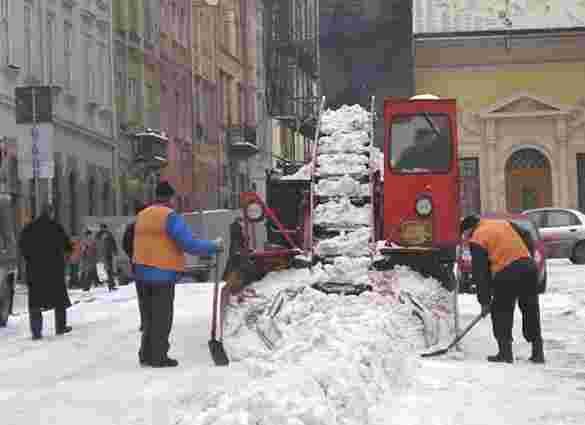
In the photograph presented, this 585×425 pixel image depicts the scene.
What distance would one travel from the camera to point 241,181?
58781 millimetres

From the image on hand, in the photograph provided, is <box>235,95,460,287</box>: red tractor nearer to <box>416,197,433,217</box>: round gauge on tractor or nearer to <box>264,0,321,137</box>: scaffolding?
<box>416,197,433,217</box>: round gauge on tractor

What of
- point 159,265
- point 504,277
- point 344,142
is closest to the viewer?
point 159,265

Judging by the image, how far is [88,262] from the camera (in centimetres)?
3017

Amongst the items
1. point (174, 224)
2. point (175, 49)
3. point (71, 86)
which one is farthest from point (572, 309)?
point (175, 49)

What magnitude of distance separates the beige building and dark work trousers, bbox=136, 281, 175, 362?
127 ft

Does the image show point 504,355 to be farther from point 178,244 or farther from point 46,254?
point 46,254

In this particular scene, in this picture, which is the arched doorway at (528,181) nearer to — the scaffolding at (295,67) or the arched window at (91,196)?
the arched window at (91,196)

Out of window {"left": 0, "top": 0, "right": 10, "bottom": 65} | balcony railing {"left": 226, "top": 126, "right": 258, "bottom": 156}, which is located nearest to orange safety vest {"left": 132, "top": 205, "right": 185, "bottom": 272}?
window {"left": 0, "top": 0, "right": 10, "bottom": 65}

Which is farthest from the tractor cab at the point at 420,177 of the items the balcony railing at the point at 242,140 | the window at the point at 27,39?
the balcony railing at the point at 242,140

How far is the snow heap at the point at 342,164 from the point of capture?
1806 centimetres

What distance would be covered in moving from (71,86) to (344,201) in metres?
22.0

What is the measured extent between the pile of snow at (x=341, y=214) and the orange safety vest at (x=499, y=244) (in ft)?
10.8

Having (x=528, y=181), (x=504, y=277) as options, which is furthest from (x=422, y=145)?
(x=528, y=181)

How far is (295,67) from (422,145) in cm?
466
